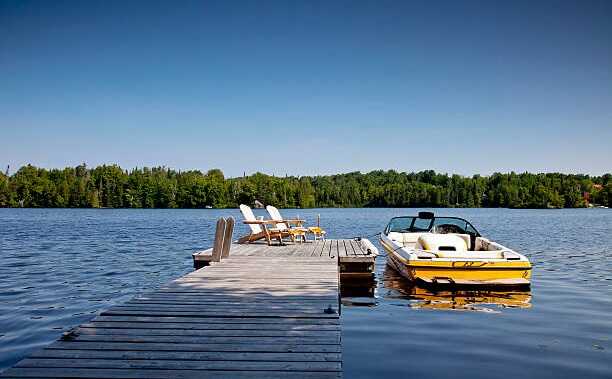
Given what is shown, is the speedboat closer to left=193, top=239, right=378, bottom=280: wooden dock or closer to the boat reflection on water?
the boat reflection on water

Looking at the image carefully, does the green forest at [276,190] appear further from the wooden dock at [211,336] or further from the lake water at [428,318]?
the wooden dock at [211,336]

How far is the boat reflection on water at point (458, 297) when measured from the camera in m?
10.2

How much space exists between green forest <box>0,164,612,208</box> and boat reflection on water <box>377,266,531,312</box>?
10231 centimetres

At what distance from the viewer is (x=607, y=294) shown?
38.0 ft

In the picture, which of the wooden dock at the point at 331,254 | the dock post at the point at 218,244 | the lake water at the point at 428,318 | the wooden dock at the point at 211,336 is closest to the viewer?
the wooden dock at the point at 211,336

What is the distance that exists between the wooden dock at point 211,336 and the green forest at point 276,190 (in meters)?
106

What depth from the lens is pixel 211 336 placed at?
510 centimetres

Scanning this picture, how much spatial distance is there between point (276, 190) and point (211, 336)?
371ft

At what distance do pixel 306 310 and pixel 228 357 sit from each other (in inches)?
77.4

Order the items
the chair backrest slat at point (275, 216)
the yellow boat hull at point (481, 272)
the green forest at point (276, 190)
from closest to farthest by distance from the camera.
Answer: the yellow boat hull at point (481, 272) < the chair backrest slat at point (275, 216) < the green forest at point (276, 190)

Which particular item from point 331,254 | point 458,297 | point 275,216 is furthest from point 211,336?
point 275,216

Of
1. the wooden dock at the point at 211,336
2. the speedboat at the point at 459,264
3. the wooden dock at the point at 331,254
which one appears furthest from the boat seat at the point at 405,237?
the wooden dock at the point at 211,336

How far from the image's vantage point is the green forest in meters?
110

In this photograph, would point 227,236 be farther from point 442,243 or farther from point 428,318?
point 428,318
